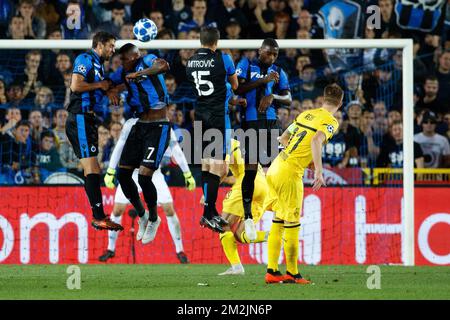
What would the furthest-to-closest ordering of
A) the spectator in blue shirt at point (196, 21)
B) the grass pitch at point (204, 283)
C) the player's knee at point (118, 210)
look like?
the spectator in blue shirt at point (196, 21)
the player's knee at point (118, 210)
the grass pitch at point (204, 283)

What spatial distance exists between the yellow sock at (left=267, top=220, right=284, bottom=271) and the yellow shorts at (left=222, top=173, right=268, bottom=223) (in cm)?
166

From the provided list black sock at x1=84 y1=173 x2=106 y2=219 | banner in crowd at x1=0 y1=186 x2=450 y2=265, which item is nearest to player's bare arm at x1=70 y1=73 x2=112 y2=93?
black sock at x1=84 y1=173 x2=106 y2=219

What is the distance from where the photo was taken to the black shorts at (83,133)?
13.1 m

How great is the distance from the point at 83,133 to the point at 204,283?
2.41 metres

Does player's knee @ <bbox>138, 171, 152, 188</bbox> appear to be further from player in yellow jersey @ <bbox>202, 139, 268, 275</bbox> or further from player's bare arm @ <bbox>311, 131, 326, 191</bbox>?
player's bare arm @ <bbox>311, 131, 326, 191</bbox>

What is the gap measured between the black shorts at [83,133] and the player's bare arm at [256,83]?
1898mm

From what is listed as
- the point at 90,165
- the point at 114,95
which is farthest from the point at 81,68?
the point at 90,165

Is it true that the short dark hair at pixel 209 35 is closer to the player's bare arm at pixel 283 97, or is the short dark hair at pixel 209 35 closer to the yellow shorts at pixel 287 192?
the player's bare arm at pixel 283 97

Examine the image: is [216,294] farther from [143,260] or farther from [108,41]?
[143,260]

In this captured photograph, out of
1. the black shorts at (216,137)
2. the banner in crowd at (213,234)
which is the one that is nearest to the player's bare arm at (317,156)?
the black shorts at (216,137)

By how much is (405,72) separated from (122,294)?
730 centimetres

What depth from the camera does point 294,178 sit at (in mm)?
12383

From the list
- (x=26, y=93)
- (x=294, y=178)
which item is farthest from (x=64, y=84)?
(x=294, y=178)

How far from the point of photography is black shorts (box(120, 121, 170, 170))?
13.3 metres
